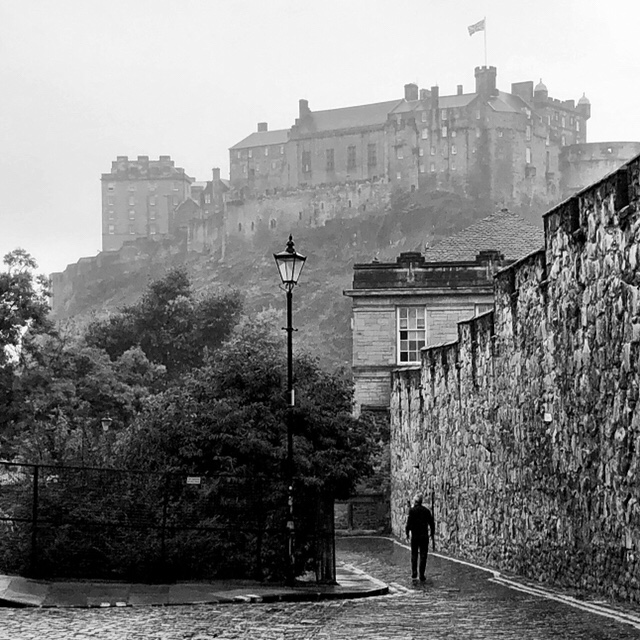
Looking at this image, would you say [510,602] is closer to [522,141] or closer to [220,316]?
[220,316]

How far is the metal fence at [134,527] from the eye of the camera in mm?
18969

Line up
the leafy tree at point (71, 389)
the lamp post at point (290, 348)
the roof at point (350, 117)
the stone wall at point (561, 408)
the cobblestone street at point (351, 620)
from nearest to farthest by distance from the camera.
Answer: the cobblestone street at point (351, 620) < the stone wall at point (561, 408) < the lamp post at point (290, 348) < the leafy tree at point (71, 389) < the roof at point (350, 117)

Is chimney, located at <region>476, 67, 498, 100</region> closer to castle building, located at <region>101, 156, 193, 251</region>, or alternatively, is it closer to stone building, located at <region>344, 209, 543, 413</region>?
castle building, located at <region>101, 156, 193, 251</region>

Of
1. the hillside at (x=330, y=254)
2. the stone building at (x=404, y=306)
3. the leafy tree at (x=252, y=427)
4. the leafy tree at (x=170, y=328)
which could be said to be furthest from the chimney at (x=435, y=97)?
the leafy tree at (x=252, y=427)

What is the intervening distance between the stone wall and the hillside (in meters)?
111

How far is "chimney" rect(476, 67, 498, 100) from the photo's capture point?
514 ft

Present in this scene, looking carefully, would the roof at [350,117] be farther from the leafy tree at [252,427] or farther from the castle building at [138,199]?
the leafy tree at [252,427]

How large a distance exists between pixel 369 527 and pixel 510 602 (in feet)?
95.0

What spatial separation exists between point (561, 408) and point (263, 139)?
159101 mm

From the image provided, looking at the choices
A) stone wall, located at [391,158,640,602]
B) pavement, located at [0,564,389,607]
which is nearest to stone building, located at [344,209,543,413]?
stone wall, located at [391,158,640,602]

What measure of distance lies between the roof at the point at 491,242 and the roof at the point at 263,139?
116951 mm

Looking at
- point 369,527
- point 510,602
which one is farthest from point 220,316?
point 510,602

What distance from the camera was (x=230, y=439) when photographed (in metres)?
21.5

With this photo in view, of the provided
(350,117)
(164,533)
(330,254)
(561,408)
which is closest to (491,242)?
(561,408)
